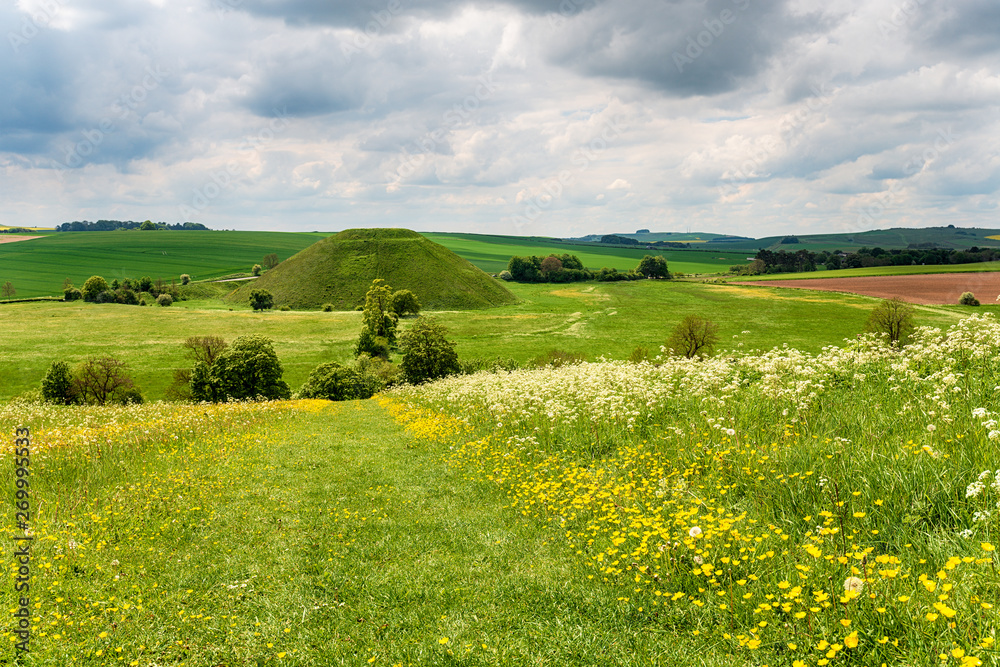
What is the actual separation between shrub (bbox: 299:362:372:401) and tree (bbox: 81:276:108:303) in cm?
12025

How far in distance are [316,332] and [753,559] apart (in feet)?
337

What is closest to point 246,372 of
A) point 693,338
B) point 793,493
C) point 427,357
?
point 427,357

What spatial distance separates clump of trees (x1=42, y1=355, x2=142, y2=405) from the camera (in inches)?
2315

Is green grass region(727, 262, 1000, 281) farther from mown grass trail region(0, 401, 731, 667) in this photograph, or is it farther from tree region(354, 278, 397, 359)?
mown grass trail region(0, 401, 731, 667)

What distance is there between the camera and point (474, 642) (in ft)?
18.0

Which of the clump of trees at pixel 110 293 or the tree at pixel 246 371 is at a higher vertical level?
the clump of trees at pixel 110 293

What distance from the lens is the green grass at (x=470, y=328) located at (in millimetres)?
77812

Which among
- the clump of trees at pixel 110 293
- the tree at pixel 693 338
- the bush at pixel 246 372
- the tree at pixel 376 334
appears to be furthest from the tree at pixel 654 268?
the bush at pixel 246 372

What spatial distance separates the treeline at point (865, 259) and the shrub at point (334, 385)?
16691 centimetres

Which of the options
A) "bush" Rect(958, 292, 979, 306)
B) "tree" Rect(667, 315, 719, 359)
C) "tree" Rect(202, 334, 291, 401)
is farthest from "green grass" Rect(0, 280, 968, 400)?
"tree" Rect(202, 334, 291, 401)

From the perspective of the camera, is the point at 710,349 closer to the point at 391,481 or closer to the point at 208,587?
the point at 391,481

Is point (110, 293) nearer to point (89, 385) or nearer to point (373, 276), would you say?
point (373, 276)

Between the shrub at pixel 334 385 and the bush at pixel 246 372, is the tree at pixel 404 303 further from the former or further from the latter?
the bush at pixel 246 372

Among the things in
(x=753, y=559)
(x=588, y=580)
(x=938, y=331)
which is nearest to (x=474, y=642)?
(x=588, y=580)
